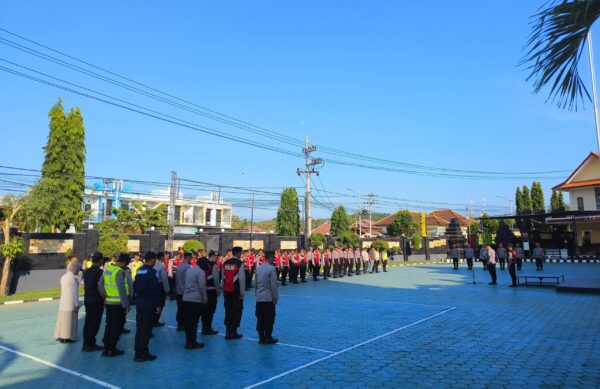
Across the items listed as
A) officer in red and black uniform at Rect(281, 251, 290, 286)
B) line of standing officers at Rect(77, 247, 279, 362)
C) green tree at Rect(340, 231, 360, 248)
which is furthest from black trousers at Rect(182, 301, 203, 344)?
green tree at Rect(340, 231, 360, 248)

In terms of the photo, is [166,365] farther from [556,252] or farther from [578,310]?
[556,252]

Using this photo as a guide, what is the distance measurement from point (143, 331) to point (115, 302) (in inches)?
37.7

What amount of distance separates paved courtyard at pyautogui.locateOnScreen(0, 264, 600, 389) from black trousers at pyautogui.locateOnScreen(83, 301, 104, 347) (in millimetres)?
355

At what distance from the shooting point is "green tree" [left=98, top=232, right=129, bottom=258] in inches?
793

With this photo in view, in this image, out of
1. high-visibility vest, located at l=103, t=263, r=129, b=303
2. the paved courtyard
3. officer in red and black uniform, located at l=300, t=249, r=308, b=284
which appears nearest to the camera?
the paved courtyard

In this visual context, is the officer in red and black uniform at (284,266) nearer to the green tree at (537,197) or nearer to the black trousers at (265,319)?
the black trousers at (265,319)

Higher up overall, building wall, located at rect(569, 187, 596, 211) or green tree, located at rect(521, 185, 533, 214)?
green tree, located at rect(521, 185, 533, 214)

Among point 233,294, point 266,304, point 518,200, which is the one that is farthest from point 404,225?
point 266,304

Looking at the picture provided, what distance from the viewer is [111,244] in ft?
66.5

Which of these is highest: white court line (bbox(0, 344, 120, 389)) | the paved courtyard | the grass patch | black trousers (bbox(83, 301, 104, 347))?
black trousers (bbox(83, 301, 104, 347))

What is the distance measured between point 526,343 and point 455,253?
2196 centimetres

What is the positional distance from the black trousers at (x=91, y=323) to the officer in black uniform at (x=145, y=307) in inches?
54.4

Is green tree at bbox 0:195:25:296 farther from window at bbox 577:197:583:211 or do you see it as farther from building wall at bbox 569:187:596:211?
window at bbox 577:197:583:211

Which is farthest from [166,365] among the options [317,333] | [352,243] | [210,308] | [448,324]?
[352,243]
